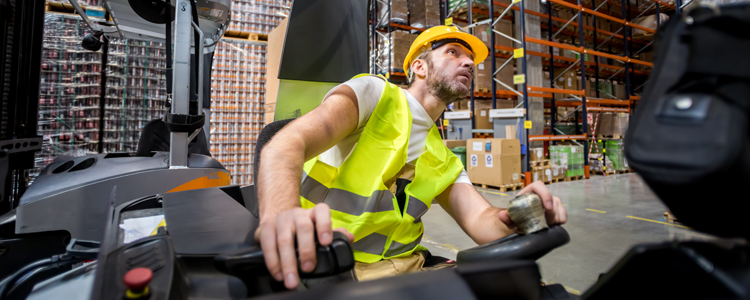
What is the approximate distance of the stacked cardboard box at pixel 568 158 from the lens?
8047 mm

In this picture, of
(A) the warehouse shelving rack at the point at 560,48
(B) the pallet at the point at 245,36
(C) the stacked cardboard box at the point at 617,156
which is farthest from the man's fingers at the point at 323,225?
(C) the stacked cardboard box at the point at 617,156

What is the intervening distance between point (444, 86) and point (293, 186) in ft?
4.09

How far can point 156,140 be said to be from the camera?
300cm

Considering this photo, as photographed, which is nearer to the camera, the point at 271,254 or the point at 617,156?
the point at 271,254

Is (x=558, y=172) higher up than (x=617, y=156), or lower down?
lower down

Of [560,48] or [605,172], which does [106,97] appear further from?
[605,172]

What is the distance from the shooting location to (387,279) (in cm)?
47

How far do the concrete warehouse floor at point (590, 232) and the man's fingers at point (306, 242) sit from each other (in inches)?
73.5

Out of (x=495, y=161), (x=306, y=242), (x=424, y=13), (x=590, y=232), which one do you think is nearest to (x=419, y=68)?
(x=306, y=242)

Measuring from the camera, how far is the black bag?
360 mm

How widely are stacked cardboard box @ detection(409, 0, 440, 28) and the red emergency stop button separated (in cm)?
950

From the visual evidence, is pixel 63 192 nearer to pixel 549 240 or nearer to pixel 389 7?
pixel 549 240

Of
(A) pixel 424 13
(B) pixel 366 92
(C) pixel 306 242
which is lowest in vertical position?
(C) pixel 306 242

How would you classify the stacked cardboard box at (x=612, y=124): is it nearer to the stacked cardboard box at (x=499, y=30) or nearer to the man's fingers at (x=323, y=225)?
the stacked cardboard box at (x=499, y=30)
